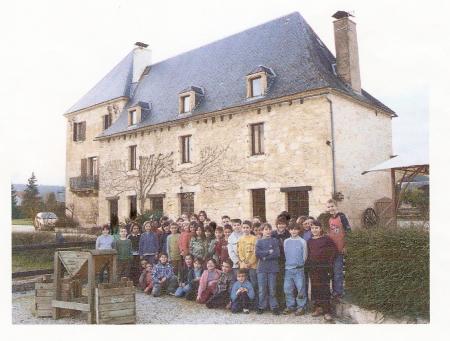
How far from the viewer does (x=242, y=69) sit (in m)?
12.0

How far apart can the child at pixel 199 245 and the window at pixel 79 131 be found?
790cm

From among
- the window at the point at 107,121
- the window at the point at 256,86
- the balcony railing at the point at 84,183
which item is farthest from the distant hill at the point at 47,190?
the window at the point at 256,86

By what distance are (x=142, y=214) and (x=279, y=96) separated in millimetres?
4972

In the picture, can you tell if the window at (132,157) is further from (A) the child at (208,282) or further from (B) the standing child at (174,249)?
(A) the child at (208,282)

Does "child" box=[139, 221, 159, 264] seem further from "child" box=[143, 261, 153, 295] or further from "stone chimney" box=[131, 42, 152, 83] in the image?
"stone chimney" box=[131, 42, 152, 83]

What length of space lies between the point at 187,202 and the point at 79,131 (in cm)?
524

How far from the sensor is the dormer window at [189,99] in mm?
12461

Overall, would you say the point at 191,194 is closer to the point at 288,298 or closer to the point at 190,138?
the point at 190,138

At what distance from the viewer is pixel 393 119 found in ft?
27.0

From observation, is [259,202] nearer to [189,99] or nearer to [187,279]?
[187,279]

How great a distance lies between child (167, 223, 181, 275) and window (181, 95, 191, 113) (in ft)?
18.1

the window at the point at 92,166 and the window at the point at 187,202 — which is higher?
the window at the point at 92,166

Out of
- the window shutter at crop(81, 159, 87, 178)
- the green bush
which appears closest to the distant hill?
the window shutter at crop(81, 159, 87, 178)

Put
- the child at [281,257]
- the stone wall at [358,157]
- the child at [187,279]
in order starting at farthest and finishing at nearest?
the stone wall at [358,157] < the child at [187,279] < the child at [281,257]
